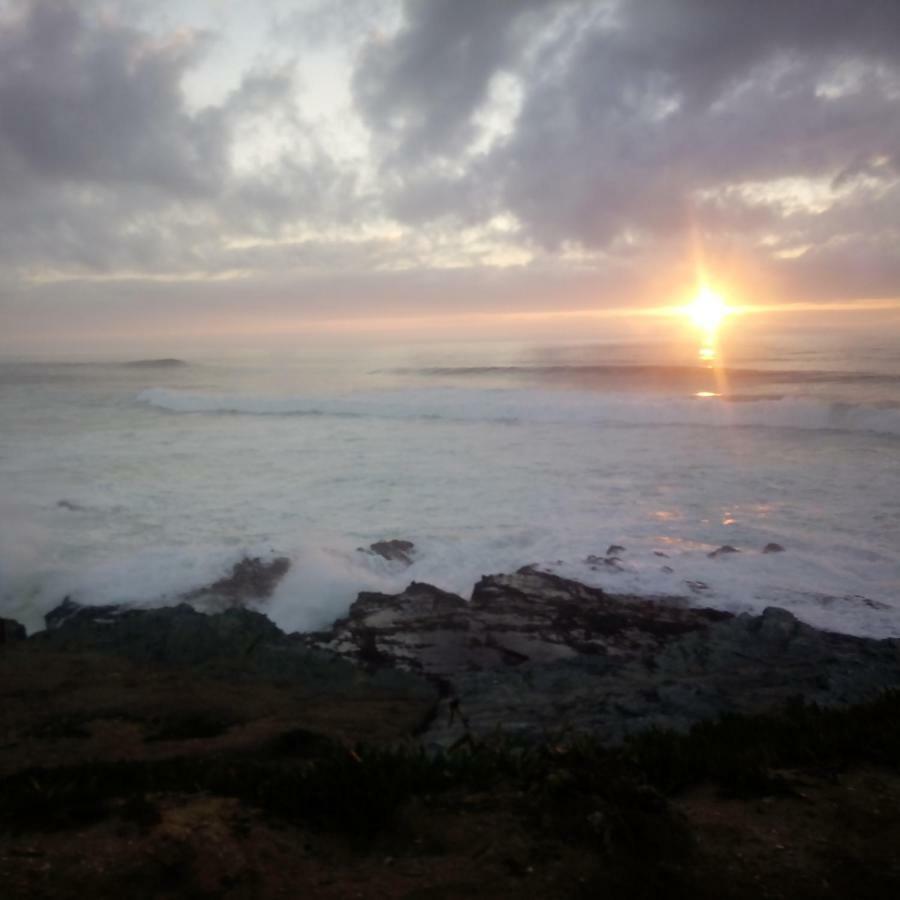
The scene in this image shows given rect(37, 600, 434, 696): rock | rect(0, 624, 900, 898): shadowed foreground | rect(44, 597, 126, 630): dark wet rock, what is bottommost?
rect(44, 597, 126, 630): dark wet rock

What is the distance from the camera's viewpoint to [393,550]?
46.7 ft

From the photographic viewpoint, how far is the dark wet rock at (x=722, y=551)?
1366 centimetres

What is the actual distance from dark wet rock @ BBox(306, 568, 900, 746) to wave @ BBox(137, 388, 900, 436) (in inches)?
840

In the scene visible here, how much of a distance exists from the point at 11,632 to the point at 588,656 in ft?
24.8

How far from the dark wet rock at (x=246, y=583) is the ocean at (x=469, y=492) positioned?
0.82 ft

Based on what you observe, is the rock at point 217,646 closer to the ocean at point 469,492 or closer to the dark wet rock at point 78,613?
the dark wet rock at point 78,613

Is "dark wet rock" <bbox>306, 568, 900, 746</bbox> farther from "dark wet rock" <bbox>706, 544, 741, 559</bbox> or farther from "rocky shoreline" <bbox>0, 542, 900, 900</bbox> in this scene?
"dark wet rock" <bbox>706, 544, 741, 559</bbox>

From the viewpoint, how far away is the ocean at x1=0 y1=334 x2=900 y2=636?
1266 cm

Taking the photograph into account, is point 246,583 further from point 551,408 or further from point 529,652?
point 551,408

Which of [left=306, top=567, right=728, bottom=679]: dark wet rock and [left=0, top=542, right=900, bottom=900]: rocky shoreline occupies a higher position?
[left=0, top=542, right=900, bottom=900]: rocky shoreline

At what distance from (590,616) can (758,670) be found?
259cm

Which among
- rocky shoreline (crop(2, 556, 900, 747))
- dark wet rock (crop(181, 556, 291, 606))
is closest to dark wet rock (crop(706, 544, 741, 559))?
rocky shoreline (crop(2, 556, 900, 747))

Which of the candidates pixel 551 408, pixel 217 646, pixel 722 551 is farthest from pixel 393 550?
pixel 551 408

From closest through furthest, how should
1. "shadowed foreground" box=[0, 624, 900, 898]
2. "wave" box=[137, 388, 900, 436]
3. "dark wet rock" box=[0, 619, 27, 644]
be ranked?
"shadowed foreground" box=[0, 624, 900, 898] < "dark wet rock" box=[0, 619, 27, 644] < "wave" box=[137, 388, 900, 436]
